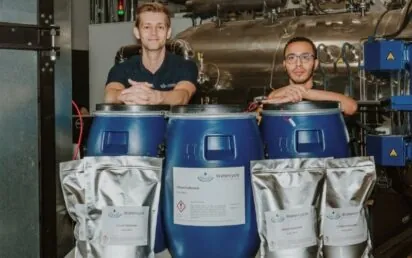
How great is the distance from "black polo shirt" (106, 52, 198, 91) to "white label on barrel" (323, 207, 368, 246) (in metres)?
0.86

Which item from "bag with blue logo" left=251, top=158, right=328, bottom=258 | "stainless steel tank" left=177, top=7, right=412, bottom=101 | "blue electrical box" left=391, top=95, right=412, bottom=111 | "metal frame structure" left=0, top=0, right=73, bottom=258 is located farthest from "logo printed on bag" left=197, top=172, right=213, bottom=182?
"stainless steel tank" left=177, top=7, right=412, bottom=101

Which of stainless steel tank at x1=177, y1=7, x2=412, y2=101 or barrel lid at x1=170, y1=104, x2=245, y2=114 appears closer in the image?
barrel lid at x1=170, y1=104, x2=245, y2=114

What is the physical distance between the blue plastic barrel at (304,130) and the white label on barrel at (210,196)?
0.18m

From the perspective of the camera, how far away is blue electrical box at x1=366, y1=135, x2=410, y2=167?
288 centimetres

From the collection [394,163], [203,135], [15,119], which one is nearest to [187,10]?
[394,163]

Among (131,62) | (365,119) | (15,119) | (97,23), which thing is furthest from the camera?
(97,23)

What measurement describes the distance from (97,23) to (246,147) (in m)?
3.72

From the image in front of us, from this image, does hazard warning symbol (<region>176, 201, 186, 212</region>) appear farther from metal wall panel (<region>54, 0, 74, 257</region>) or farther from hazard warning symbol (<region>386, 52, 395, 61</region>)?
hazard warning symbol (<region>386, 52, 395, 61</region>)

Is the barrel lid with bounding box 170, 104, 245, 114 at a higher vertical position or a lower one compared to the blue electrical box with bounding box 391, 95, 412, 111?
lower

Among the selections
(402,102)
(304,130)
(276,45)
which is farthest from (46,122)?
(276,45)

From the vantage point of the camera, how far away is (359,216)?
1670 mm

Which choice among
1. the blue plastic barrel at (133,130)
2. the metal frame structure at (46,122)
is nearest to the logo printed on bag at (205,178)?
the blue plastic barrel at (133,130)

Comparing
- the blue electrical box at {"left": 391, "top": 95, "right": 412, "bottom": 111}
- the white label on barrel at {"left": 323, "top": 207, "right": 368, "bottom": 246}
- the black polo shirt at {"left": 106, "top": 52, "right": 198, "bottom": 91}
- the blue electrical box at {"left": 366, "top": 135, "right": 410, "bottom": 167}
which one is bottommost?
the white label on barrel at {"left": 323, "top": 207, "right": 368, "bottom": 246}

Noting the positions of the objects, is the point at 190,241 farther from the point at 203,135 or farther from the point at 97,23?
the point at 97,23
